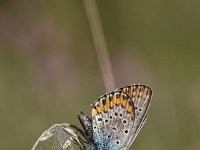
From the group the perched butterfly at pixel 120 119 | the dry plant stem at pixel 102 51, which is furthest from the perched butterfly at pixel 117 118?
the dry plant stem at pixel 102 51

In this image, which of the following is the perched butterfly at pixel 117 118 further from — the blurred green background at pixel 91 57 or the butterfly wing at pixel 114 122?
the blurred green background at pixel 91 57

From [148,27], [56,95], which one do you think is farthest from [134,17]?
[56,95]

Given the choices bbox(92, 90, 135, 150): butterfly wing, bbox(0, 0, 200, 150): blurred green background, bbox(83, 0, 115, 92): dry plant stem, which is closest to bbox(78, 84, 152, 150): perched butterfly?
bbox(92, 90, 135, 150): butterfly wing

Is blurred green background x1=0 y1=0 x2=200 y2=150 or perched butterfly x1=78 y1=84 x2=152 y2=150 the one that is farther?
blurred green background x1=0 y1=0 x2=200 y2=150

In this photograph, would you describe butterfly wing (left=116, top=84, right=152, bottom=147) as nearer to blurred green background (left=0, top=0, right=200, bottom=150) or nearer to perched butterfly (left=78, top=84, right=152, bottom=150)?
perched butterfly (left=78, top=84, right=152, bottom=150)

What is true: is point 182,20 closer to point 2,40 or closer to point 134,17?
point 134,17

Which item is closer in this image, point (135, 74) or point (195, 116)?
point (195, 116)

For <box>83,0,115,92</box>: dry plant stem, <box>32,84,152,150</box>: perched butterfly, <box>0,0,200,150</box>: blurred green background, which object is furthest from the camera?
<box>0,0,200,150</box>: blurred green background
